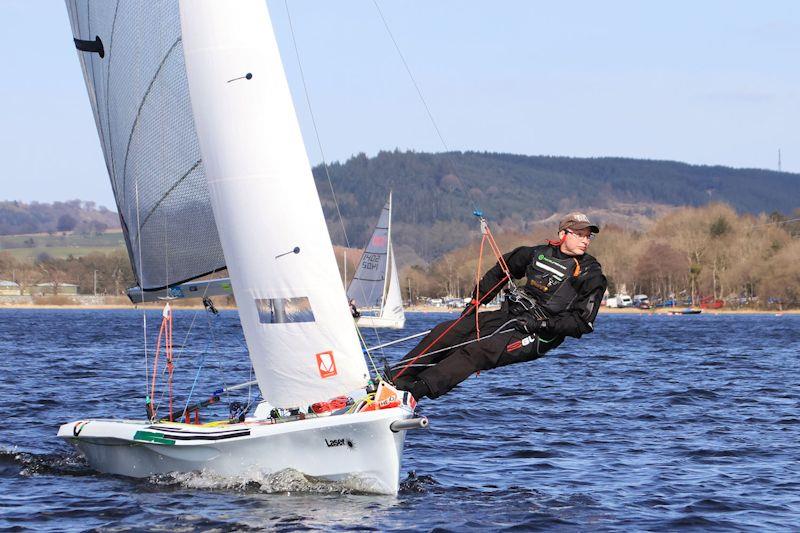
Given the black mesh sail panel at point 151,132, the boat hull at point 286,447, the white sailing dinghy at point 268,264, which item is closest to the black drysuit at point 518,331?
the white sailing dinghy at point 268,264

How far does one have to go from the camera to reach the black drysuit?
11070mm

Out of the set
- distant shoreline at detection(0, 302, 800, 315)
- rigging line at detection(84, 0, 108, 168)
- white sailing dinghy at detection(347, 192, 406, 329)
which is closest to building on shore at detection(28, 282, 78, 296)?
distant shoreline at detection(0, 302, 800, 315)

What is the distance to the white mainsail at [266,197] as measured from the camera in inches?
415

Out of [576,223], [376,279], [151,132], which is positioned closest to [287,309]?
[151,132]

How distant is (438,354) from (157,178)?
3321 millimetres

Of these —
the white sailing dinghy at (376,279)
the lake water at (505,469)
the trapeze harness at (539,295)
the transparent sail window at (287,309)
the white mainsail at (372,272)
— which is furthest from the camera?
the white mainsail at (372,272)

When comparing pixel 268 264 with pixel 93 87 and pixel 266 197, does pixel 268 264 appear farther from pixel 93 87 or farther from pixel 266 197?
pixel 93 87

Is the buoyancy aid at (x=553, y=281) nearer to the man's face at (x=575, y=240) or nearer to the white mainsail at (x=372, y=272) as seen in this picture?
the man's face at (x=575, y=240)

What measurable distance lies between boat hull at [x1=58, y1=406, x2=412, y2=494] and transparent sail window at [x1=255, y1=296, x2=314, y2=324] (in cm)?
92

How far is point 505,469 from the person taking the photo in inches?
506

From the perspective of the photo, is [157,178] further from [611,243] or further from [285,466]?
[611,243]

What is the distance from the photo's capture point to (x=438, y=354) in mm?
11586

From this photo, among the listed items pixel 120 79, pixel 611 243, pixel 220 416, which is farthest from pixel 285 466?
pixel 611 243

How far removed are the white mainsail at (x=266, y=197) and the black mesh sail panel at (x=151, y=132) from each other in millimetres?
699
